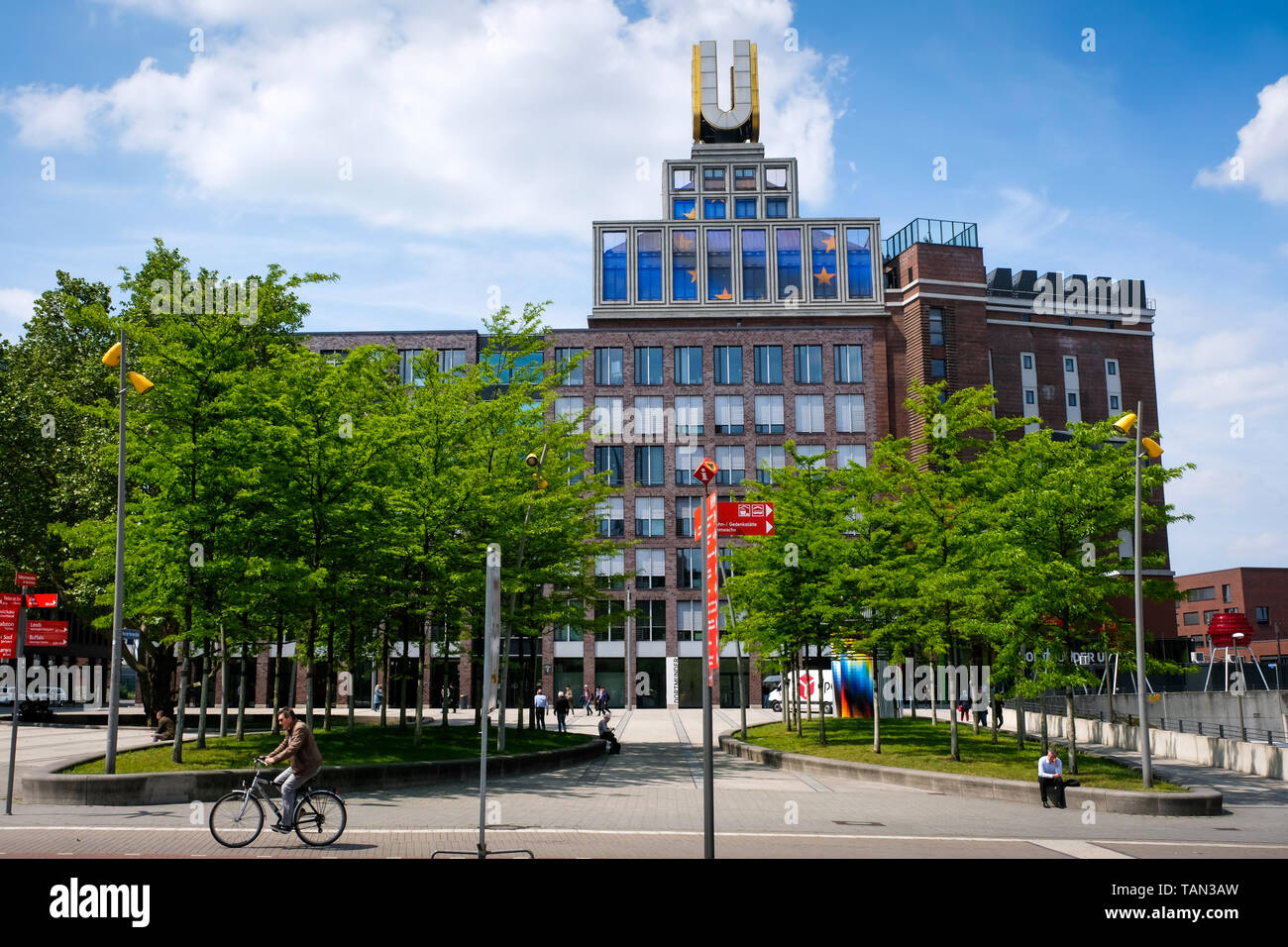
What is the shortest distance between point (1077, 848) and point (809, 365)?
2355 inches

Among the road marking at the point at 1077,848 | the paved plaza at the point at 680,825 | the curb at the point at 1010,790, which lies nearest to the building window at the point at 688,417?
the curb at the point at 1010,790

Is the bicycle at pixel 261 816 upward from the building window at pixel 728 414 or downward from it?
downward

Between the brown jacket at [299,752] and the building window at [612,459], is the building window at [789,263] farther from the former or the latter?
the brown jacket at [299,752]

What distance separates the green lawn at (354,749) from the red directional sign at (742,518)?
13.9 metres

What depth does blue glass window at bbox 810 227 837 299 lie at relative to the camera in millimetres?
77000

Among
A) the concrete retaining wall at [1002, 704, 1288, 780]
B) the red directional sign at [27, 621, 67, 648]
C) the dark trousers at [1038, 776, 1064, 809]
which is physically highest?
the red directional sign at [27, 621, 67, 648]

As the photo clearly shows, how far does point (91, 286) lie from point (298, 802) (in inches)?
1413

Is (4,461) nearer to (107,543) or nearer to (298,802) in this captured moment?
(107,543)

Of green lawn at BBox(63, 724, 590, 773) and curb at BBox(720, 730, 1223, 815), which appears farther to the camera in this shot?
green lawn at BBox(63, 724, 590, 773)

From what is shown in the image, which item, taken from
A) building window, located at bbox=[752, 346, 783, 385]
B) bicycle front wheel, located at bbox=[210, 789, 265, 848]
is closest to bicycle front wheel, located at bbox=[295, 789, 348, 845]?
bicycle front wheel, located at bbox=[210, 789, 265, 848]

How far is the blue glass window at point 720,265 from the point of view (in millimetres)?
77438

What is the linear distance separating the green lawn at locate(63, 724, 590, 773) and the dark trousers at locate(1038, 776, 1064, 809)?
1289 centimetres

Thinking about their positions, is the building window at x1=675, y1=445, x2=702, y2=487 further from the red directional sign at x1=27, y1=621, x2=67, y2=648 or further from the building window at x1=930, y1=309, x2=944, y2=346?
the red directional sign at x1=27, y1=621, x2=67, y2=648

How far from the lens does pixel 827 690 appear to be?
47406 mm
